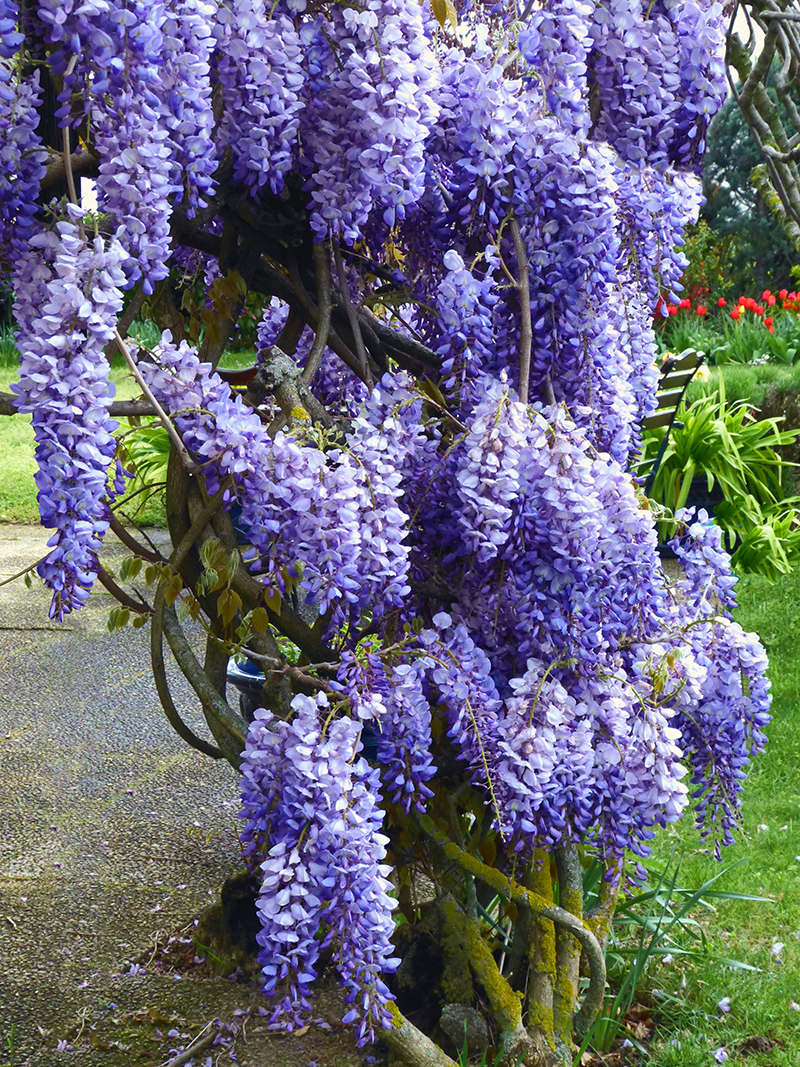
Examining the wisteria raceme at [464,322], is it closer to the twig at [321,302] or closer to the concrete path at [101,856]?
the twig at [321,302]

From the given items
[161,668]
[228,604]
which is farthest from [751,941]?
[228,604]

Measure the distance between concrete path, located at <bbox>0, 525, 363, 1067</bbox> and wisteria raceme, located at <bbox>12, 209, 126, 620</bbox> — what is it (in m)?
1.24

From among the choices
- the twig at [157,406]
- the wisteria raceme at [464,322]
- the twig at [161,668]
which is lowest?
the twig at [161,668]

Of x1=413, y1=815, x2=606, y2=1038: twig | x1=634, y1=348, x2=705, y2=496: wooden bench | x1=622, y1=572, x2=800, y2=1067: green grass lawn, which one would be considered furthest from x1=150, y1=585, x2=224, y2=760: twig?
x1=634, y1=348, x2=705, y2=496: wooden bench

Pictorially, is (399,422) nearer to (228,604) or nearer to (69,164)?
(228,604)

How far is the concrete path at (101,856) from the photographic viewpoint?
209 cm

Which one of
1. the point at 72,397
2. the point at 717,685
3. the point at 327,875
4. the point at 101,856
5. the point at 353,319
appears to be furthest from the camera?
the point at 101,856

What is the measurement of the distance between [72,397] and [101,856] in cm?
197

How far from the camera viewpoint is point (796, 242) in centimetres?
313

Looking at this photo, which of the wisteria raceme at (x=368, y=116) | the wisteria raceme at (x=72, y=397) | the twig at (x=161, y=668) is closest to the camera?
the wisteria raceme at (x=72, y=397)

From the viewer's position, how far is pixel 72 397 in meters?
1.21

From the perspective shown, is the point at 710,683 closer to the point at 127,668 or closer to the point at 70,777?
the point at 70,777

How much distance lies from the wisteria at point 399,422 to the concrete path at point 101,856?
1.70 ft

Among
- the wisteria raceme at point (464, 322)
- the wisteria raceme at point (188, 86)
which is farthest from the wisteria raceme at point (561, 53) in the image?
the wisteria raceme at point (188, 86)
